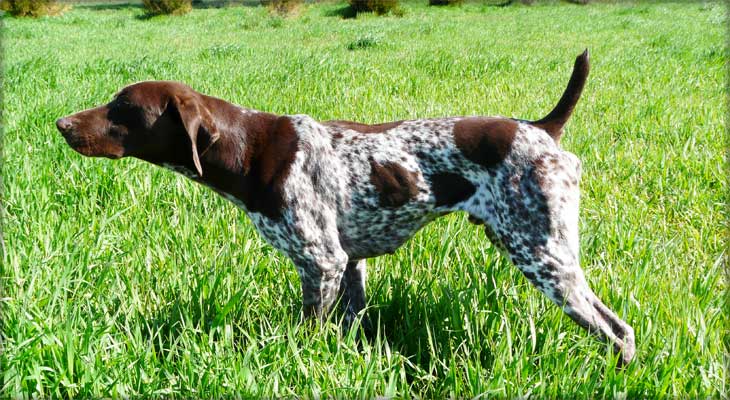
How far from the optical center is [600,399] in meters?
2.29

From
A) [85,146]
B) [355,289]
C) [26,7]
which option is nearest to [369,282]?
[355,289]

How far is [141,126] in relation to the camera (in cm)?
267

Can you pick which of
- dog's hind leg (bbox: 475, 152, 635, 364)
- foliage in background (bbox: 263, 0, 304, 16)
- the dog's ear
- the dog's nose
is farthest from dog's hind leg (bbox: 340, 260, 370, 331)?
foliage in background (bbox: 263, 0, 304, 16)

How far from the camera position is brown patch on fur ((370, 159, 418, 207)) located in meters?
2.72

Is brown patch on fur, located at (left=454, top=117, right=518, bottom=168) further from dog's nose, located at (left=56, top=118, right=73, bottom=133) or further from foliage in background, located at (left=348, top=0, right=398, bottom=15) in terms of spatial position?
foliage in background, located at (left=348, top=0, right=398, bottom=15)

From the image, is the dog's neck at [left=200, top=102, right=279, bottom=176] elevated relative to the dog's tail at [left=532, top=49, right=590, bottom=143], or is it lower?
lower

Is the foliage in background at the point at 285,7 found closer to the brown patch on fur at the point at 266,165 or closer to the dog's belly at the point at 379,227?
the brown patch on fur at the point at 266,165

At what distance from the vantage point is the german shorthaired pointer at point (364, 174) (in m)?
2.54

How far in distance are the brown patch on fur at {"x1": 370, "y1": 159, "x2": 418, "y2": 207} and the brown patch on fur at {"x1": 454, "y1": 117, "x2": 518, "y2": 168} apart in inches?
10.9

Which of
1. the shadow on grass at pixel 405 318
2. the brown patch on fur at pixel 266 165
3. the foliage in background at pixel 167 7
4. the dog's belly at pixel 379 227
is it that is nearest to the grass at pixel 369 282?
the shadow on grass at pixel 405 318

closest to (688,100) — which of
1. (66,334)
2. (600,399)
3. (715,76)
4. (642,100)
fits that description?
(642,100)

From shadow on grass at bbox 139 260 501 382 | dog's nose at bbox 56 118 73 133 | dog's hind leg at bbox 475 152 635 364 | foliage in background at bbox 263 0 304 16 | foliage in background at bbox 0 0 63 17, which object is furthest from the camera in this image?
foliage in background at bbox 0 0 63 17

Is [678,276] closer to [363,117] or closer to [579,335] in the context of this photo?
[579,335]

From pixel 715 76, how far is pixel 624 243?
6.92m
